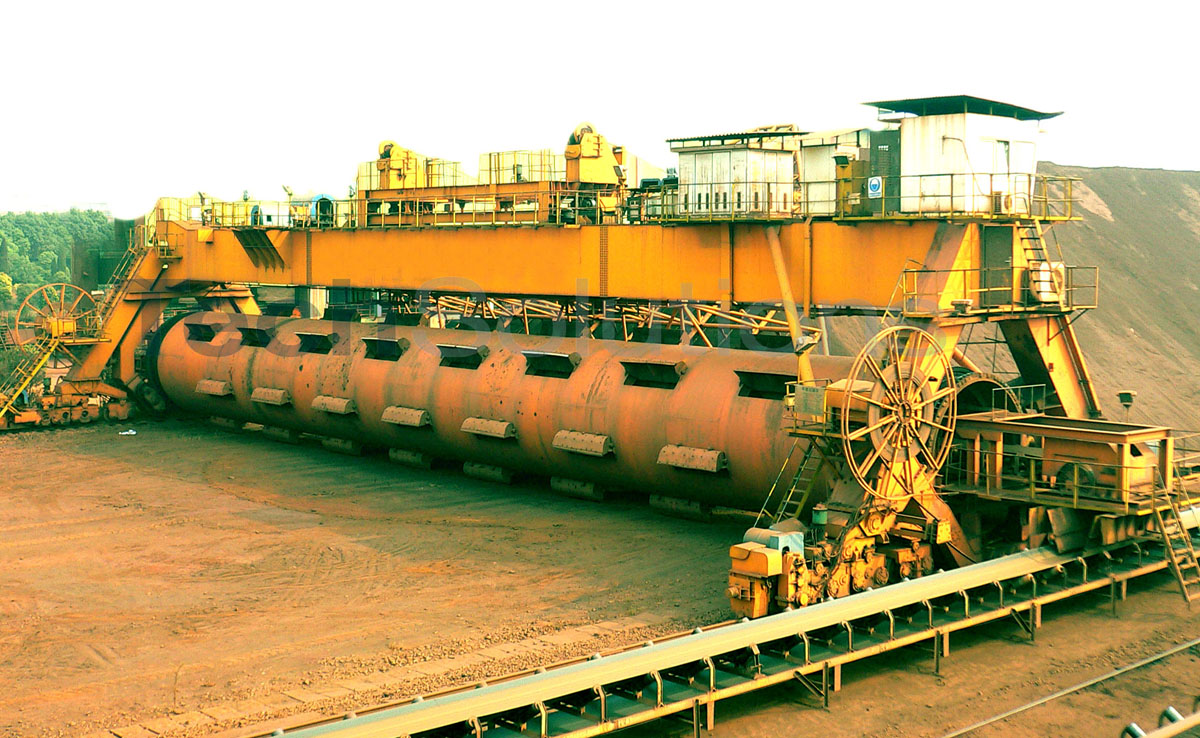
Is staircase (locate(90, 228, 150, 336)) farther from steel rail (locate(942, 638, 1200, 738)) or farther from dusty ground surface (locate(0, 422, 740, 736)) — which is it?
steel rail (locate(942, 638, 1200, 738))

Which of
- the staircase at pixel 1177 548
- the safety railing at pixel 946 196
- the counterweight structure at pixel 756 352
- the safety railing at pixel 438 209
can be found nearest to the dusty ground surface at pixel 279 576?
the counterweight structure at pixel 756 352

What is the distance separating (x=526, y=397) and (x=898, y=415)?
28.0 ft

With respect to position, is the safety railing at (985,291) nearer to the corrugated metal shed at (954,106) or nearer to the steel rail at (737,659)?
the corrugated metal shed at (954,106)

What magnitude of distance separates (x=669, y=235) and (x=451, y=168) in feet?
42.2

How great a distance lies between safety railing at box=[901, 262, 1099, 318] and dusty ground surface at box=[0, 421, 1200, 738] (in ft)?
14.4

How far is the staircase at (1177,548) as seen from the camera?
15.5 metres

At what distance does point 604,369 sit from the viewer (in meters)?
21.4

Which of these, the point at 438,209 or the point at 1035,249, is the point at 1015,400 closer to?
the point at 1035,249

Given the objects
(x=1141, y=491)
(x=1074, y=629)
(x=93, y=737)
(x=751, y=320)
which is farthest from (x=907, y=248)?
(x=93, y=737)

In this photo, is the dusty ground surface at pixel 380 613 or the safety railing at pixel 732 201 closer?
A: the dusty ground surface at pixel 380 613

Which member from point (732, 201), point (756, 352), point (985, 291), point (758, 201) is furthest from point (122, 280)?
point (985, 291)

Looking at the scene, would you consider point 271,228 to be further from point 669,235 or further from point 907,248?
point 907,248

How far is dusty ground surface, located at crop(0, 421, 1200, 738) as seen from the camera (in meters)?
12.7

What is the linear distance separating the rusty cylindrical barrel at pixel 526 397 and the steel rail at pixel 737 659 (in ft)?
12.6
